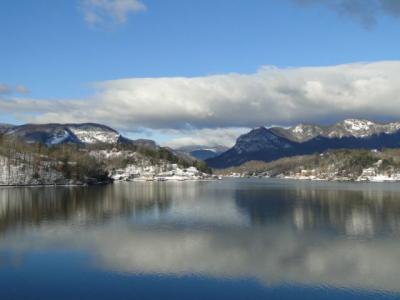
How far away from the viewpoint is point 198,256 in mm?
59562

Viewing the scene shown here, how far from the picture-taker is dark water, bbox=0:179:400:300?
45.5m

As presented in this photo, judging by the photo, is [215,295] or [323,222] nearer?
[215,295]

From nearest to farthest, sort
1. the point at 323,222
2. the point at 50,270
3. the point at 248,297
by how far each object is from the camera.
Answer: the point at 248,297 < the point at 50,270 < the point at 323,222

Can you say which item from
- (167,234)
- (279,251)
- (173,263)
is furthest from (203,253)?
Result: (167,234)

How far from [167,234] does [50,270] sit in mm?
26863

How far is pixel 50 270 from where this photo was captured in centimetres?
5262

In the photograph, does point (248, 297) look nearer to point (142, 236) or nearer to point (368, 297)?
point (368, 297)

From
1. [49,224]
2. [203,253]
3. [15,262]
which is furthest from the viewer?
[49,224]

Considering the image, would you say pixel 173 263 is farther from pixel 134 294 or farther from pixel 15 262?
pixel 15 262

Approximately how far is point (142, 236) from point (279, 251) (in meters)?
23.2

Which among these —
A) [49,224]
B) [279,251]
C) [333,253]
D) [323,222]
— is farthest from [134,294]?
[323,222]

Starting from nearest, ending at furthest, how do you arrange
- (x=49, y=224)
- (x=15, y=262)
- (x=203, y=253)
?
(x=15, y=262) → (x=203, y=253) → (x=49, y=224)

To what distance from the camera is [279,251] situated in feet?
208

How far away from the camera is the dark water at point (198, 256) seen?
45531 millimetres
